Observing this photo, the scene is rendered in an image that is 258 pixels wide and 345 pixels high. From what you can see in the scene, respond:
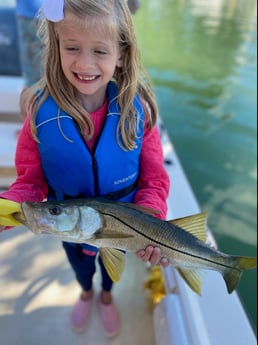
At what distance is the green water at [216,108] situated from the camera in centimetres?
337

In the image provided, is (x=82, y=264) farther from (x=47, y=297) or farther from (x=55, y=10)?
(x=55, y=10)

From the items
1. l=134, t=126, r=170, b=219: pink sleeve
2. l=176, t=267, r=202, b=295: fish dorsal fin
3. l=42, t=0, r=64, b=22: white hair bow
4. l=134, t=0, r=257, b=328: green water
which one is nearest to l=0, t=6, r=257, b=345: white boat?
l=176, t=267, r=202, b=295: fish dorsal fin

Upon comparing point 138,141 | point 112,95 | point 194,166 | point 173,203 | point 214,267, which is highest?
point 112,95

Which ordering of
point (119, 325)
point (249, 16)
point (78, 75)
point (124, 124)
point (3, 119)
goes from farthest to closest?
1. point (249, 16)
2. point (3, 119)
3. point (119, 325)
4. point (124, 124)
5. point (78, 75)

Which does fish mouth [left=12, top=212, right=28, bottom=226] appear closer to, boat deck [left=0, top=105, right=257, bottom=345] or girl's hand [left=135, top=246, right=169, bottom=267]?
girl's hand [left=135, top=246, right=169, bottom=267]

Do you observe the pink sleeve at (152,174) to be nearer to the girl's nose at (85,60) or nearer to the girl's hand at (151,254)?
the girl's hand at (151,254)

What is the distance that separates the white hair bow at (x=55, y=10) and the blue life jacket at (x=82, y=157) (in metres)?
0.29

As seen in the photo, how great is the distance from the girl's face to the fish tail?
2.65ft

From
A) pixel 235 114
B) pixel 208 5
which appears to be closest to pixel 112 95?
pixel 235 114

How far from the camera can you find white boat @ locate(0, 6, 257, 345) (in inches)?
59.9

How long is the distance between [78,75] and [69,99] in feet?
0.37

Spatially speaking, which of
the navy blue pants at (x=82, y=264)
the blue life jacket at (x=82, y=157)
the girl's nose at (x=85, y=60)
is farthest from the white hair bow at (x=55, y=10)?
the navy blue pants at (x=82, y=264)

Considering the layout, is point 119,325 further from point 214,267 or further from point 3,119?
point 3,119

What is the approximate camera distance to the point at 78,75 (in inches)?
49.5
